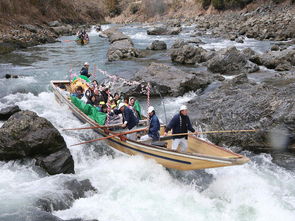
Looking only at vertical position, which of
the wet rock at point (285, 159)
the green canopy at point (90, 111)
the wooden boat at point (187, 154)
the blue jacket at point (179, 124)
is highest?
the blue jacket at point (179, 124)

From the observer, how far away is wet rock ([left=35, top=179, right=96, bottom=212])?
309 inches

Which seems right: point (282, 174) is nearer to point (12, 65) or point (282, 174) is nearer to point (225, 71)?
point (225, 71)

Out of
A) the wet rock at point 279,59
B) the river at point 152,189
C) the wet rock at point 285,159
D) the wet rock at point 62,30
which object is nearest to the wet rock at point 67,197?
the river at point 152,189

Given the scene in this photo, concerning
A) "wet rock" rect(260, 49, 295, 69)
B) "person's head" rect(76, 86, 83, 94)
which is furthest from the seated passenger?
"wet rock" rect(260, 49, 295, 69)

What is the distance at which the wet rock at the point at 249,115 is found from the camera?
35.2ft

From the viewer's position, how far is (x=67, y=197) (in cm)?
829

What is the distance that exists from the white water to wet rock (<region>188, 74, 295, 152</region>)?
87 cm

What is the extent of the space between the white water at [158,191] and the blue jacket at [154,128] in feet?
2.78

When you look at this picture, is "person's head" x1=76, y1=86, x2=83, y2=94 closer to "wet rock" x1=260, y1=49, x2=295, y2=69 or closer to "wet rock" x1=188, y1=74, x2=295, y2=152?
"wet rock" x1=188, y1=74, x2=295, y2=152

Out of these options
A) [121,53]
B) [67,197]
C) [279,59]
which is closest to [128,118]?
[67,197]

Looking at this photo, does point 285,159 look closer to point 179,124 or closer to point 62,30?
point 179,124

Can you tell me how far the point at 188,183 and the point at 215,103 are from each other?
5.41m

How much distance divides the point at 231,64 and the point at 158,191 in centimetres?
1427

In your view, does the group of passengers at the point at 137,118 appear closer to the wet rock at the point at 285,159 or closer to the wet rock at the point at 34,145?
the wet rock at the point at 34,145
